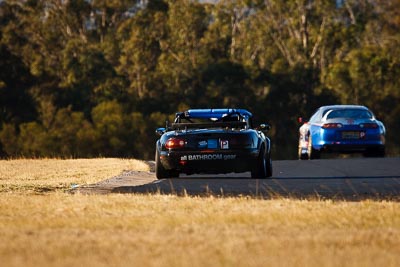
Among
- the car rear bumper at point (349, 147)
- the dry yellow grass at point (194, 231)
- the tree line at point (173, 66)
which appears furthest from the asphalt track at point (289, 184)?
the tree line at point (173, 66)

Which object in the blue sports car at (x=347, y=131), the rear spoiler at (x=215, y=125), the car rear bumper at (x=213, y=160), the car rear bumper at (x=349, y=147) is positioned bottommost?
the car rear bumper at (x=349, y=147)

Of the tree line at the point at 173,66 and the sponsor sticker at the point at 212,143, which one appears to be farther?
the tree line at the point at 173,66

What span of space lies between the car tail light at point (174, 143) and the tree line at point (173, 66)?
36.7 meters

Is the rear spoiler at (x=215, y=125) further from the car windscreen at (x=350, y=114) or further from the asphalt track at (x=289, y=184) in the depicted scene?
the car windscreen at (x=350, y=114)

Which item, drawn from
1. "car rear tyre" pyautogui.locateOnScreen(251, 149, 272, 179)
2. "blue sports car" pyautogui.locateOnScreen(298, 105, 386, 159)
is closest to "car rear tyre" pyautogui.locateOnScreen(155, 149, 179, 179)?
"car rear tyre" pyautogui.locateOnScreen(251, 149, 272, 179)

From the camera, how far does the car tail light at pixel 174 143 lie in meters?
18.5

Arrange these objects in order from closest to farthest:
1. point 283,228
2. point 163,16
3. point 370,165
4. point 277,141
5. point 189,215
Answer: point 283,228 < point 189,215 < point 370,165 < point 277,141 < point 163,16

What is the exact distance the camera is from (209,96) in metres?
62.7

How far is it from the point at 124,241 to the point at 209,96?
174ft

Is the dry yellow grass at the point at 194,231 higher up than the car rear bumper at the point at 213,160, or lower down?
higher up

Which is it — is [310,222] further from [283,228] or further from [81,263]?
[81,263]

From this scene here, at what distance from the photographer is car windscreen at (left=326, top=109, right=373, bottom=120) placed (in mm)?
27844

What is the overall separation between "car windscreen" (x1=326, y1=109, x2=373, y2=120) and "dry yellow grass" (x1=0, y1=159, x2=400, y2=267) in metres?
13.8

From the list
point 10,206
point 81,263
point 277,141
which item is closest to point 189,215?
point 10,206
